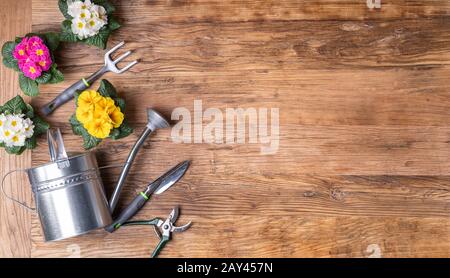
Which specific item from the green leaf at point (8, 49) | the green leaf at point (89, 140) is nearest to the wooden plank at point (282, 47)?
the green leaf at point (8, 49)

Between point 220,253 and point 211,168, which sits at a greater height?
point 211,168

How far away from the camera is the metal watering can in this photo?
1250 millimetres

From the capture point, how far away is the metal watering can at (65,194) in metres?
1.25

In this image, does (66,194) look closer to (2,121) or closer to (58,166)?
(58,166)

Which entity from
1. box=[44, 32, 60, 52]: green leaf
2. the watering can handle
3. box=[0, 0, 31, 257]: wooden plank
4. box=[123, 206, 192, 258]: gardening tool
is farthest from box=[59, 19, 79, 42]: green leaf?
box=[123, 206, 192, 258]: gardening tool

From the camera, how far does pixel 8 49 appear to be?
1346 mm

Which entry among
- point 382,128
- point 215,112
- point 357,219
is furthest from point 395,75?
point 215,112

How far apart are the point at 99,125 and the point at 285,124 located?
1.67ft

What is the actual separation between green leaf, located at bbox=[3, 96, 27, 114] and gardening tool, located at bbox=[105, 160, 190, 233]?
0.39 m

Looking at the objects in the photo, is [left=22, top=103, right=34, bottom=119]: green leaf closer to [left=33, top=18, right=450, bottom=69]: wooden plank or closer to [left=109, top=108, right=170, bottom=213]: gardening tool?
[left=33, top=18, right=450, bottom=69]: wooden plank

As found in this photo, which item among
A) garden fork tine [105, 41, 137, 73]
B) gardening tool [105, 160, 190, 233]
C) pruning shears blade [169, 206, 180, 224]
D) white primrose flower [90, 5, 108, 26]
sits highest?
white primrose flower [90, 5, 108, 26]

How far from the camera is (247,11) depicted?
141cm

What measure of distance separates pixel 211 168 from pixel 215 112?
0.16m
